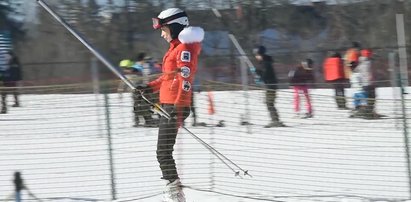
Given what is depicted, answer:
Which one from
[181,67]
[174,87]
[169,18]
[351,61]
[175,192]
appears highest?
[169,18]

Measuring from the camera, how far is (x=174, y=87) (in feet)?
22.9

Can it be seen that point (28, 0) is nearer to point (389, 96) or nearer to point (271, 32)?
point (271, 32)

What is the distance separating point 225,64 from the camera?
21734 mm

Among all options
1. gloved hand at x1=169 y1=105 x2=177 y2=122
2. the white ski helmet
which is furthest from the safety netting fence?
the white ski helmet

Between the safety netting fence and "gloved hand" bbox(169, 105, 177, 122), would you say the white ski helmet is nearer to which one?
"gloved hand" bbox(169, 105, 177, 122)

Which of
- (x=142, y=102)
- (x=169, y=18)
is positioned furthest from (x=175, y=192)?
(x=142, y=102)

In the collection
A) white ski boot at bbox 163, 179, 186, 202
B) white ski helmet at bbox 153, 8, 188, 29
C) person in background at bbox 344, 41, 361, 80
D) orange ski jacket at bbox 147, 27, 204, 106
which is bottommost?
white ski boot at bbox 163, 179, 186, 202

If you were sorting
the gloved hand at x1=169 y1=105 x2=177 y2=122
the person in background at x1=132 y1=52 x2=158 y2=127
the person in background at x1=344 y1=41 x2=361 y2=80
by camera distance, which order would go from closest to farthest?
the gloved hand at x1=169 y1=105 x2=177 y2=122 → the person in background at x1=132 y1=52 x2=158 y2=127 → the person in background at x1=344 y1=41 x2=361 y2=80

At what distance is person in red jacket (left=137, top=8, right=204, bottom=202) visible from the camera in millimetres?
6863

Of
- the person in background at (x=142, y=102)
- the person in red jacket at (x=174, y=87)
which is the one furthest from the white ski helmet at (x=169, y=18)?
the person in background at (x=142, y=102)

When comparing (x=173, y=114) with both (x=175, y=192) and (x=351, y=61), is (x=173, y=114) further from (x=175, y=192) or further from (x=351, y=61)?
(x=351, y=61)

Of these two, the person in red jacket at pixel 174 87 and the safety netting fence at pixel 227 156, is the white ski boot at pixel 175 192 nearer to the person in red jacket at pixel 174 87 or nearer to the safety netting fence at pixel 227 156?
the person in red jacket at pixel 174 87

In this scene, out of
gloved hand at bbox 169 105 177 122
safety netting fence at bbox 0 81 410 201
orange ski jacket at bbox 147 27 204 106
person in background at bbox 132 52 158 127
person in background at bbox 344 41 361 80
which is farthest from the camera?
person in background at bbox 344 41 361 80

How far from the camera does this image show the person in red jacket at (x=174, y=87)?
22.5 ft
